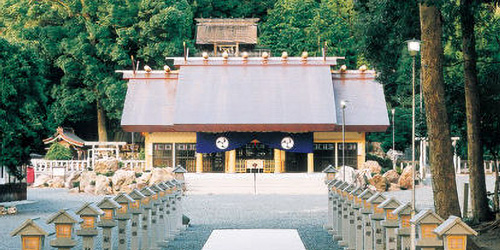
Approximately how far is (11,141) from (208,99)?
16.8 m

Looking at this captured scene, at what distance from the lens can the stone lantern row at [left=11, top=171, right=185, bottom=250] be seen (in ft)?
22.3

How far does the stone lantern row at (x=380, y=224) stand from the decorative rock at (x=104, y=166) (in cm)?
1894

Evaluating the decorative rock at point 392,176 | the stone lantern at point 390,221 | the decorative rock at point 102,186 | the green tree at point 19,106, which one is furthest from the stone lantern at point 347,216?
the decorative rock at point 392,176

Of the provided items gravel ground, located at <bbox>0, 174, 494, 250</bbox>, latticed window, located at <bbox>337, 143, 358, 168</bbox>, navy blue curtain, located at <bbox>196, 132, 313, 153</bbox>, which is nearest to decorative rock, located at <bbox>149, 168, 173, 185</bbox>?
gravel ground, located at <bbox>0, 174, 494, 250</bbox>

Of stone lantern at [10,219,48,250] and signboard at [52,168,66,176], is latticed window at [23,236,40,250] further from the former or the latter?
signboard at [52,168,66,176]

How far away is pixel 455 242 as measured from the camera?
636cm

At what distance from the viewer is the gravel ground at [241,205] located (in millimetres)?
16141

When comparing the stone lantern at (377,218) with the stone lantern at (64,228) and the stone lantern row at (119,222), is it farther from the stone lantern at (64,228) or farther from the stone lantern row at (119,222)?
the stone lantern at (64,228)

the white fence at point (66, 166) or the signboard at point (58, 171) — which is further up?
the white fence at point (66, 166)

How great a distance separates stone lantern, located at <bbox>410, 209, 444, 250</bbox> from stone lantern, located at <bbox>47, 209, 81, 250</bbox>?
339 centimetres

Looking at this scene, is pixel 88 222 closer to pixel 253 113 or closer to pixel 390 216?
pixel 390 216

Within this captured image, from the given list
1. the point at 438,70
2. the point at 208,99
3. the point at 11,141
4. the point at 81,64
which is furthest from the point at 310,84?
the point at 438,70

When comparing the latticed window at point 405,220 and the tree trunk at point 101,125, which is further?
the tree trunk at point 101,125

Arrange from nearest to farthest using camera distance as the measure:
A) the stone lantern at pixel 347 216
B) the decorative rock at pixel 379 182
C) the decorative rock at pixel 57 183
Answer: the stone lantern at pixel 347 216
the decorative rock at pixel 379 182
the decorative rock at pixel 57 183
